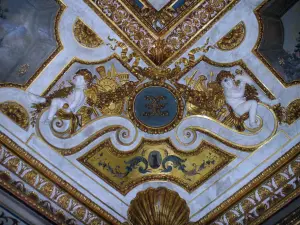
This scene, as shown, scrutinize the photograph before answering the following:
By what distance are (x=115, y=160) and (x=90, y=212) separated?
0.87 m

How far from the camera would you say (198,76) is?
7.88 metres

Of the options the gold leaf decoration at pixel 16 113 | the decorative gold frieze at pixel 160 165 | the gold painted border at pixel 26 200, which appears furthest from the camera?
the decorative gold frieze at pixel 160 165

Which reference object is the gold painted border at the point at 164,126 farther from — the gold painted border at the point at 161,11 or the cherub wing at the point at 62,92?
the cherub wing at the point at 62,92

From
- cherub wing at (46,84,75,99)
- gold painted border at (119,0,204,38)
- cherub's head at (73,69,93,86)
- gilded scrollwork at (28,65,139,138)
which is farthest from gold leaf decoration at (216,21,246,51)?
cherub wing at (46,84,75,99)

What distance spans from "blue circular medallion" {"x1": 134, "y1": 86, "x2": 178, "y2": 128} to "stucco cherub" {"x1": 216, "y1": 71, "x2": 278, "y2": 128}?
789 mm

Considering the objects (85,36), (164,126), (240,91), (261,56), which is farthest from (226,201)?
(85,36)

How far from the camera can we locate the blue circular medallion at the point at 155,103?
7.89 meters

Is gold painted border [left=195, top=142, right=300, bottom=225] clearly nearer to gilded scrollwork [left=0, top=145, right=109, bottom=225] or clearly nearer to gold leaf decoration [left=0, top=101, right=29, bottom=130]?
gilded scrollwork [left=0, top=145, right=109, bottom=225]

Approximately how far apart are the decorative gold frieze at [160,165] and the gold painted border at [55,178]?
43 cm

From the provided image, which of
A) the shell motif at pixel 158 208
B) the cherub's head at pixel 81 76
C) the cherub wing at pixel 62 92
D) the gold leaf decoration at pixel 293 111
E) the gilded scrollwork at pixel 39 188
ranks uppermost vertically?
the cherub's head at pixel 81 76

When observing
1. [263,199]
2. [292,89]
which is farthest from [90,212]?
[292,89]

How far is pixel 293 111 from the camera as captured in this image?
25.3ft

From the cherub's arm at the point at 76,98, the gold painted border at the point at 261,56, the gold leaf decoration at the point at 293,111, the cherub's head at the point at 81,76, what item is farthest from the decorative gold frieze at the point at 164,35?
the gold leaf decoration at the point at 293,111

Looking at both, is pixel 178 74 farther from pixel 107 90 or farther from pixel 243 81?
pixel 107 90
